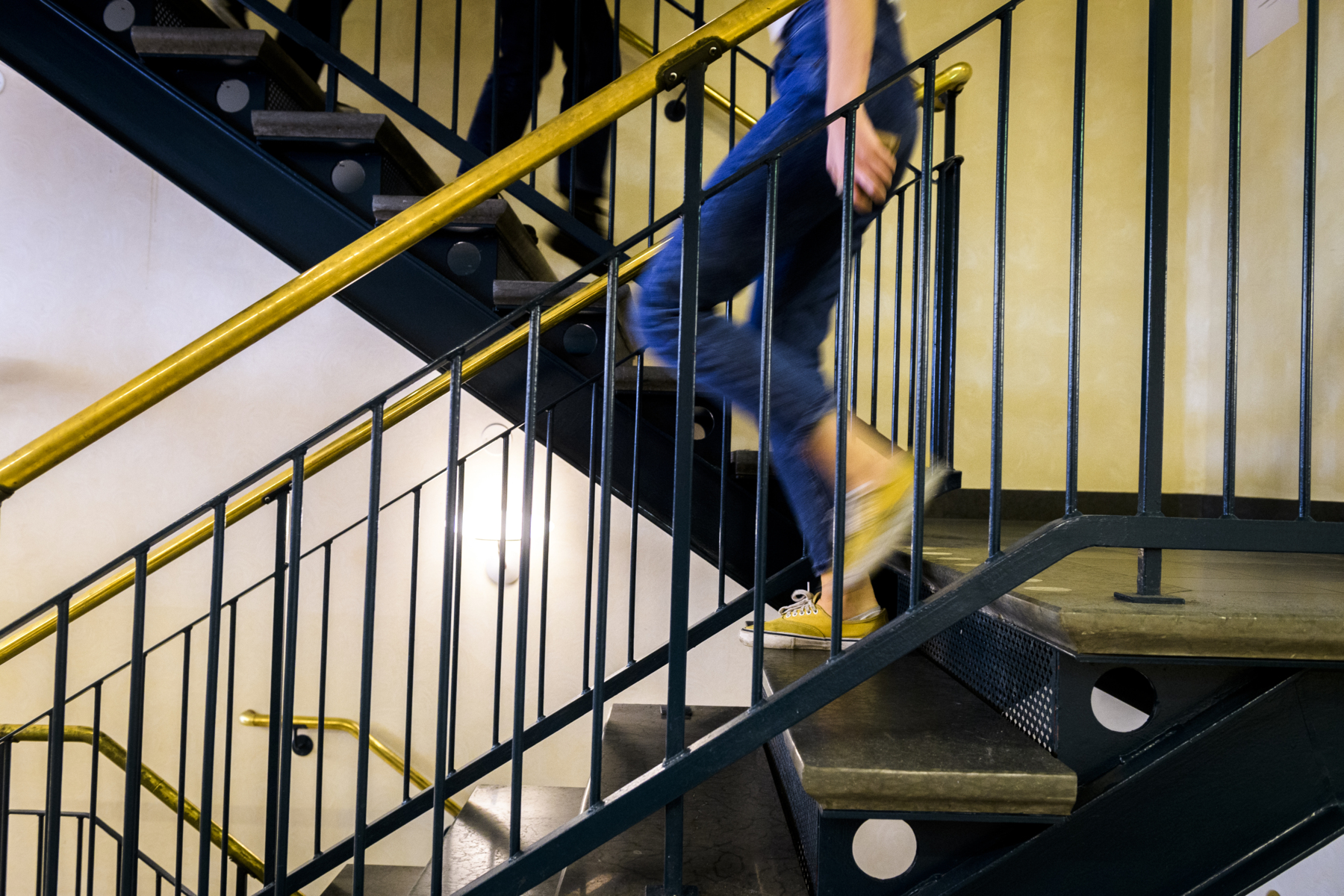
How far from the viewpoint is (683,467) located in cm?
101

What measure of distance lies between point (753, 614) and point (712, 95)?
2.06 m

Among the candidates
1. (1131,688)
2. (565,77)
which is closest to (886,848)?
(1131,688)

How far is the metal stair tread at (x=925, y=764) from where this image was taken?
903mm

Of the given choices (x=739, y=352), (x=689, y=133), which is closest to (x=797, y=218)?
(x=739, y=352)

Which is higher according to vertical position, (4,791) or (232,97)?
(232,97)

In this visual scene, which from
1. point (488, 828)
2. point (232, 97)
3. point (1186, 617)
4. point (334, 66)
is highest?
point (334, 66)

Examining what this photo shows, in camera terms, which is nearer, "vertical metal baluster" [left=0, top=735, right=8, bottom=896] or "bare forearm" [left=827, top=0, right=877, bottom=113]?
"bare forearm" [left=827, top=0, right=877, bottom=113]

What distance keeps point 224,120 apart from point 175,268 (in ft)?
5.81

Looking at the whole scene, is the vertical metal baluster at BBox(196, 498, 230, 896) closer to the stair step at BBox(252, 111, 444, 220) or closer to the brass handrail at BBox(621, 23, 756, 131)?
the stair step at BBox(252, 111, 444, 220)

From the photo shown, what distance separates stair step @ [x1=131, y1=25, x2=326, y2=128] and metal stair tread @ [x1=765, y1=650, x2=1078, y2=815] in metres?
1.68

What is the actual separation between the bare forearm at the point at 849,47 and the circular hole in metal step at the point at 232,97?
128 cm

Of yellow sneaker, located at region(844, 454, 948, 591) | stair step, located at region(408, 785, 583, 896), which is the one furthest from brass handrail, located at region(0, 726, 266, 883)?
yellow sneaker, located at region(844, 454, 948, 591)

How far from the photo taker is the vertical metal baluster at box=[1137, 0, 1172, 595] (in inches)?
38.2

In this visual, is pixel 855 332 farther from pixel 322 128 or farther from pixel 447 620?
pixel 322 128
